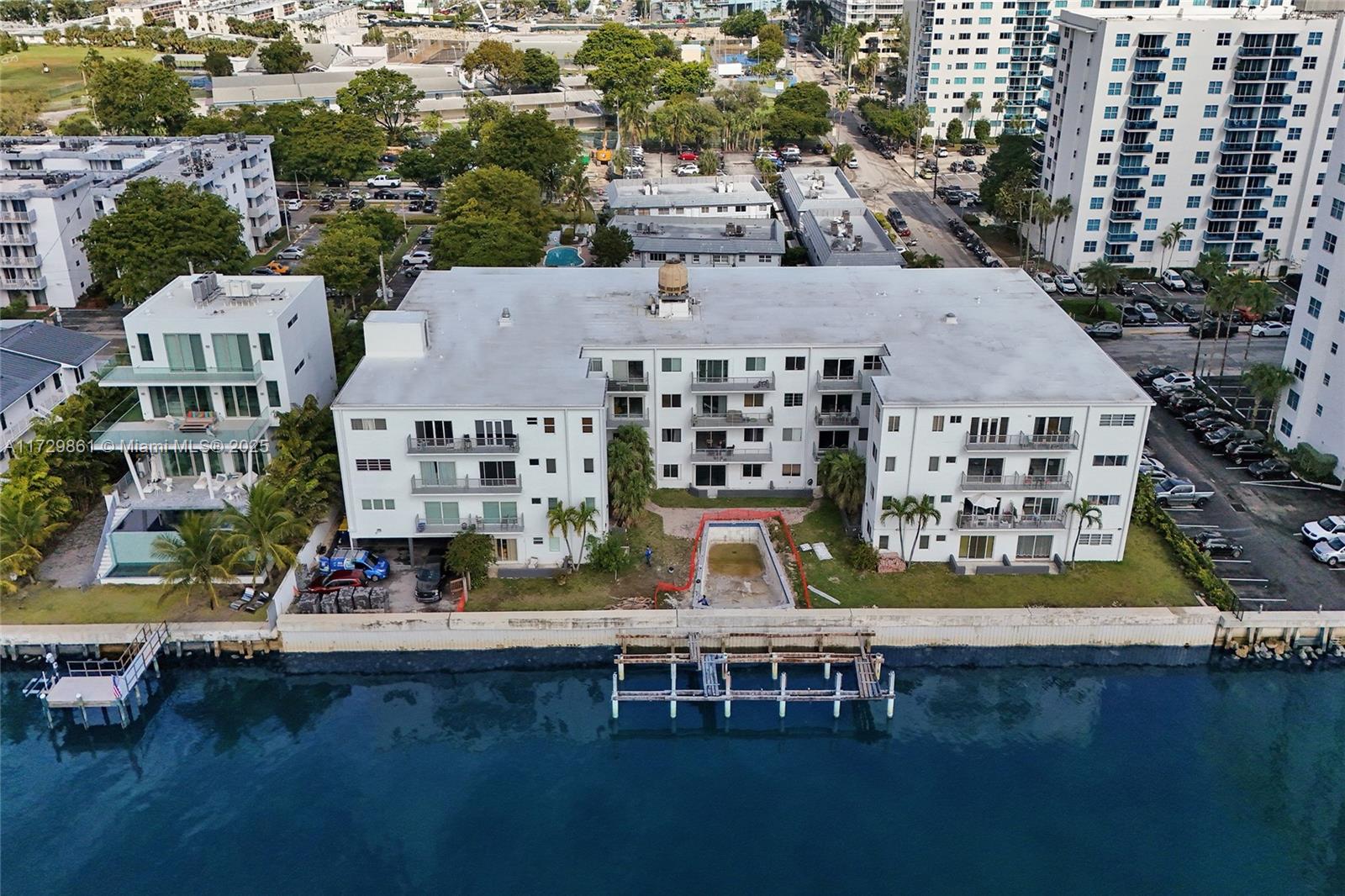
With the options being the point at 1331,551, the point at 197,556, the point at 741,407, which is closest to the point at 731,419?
the point at 741,407

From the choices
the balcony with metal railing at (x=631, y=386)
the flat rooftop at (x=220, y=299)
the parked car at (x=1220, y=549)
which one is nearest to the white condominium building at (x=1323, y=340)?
the parked car at (x=1220, y=549)

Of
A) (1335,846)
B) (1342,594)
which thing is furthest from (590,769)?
(1342,594)

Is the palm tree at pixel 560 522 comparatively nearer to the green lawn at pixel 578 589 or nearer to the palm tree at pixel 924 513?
the green lawn at pixel 578 589

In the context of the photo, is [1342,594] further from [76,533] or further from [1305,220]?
[76,533]

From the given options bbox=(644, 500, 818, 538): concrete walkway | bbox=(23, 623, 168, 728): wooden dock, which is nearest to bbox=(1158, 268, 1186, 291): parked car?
bbox=(644, 500, 818, 538): concrete walkway

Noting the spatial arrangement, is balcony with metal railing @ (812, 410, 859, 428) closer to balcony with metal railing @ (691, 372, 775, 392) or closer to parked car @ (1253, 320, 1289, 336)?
balcony with metal railing @ (691, 372, 775, 392)

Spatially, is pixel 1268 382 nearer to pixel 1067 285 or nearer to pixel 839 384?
pixel 839 384
